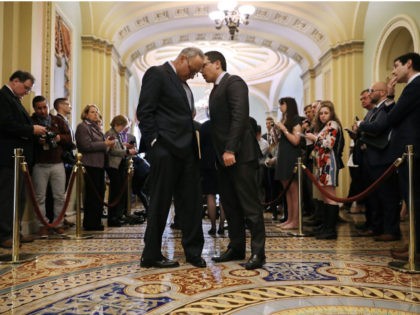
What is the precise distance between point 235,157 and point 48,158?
252 centimetres

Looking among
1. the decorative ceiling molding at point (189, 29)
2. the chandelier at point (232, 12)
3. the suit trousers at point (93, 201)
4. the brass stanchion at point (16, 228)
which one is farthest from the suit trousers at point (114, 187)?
the decorative ceiling molding at point (189, 29)

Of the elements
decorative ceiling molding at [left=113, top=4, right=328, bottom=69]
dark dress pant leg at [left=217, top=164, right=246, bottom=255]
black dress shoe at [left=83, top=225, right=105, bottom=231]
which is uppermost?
decorative ceiling molding at [left=113, top=4, right=328, bottom=69]

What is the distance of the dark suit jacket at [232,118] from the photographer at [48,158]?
218 centimetres

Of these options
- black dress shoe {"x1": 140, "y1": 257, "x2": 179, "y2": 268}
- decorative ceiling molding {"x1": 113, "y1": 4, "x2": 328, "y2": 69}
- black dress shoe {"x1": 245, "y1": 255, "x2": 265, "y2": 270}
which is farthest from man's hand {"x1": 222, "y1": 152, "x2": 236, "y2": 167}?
decorative ceiling molding {"x1": 113, "y1": 4, "x2": 328, "y2": 69}

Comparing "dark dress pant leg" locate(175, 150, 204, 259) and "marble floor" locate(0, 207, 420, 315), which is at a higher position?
"dark dress pant leg" locate(175, 150, 204, 259)

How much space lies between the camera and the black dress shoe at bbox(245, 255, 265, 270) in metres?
3.07

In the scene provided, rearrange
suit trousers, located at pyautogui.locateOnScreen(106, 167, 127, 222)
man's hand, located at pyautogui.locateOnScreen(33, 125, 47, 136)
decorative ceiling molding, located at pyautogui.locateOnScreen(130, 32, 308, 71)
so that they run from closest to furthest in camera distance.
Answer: man's hand, located at pyautogui.locateOnScreen(33, 125, 47, 136) → suit trousers, located at pyautogui.locateOnScreen(106, 167, 127, 222) → decorative ceiling molding, located at pyautogui.locateOnScreen(130, 32, 308, 71)

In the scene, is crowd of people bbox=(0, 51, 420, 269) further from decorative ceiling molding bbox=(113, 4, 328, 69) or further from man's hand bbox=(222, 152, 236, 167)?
decorative ceiling molding bbox=(113, 4, 328, 69)

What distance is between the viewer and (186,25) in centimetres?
1180

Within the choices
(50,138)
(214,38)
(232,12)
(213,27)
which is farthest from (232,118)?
(214,38)

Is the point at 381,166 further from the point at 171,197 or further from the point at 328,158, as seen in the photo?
the point at 171,197

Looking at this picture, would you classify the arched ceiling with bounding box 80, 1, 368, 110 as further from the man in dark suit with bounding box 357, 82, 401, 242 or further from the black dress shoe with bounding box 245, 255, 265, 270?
the black dress shoe with bounding box 245, 255, 265, 270

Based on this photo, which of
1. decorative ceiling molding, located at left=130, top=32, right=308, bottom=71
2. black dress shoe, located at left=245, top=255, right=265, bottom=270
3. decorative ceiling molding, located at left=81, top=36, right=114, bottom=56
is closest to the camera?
black dress shoe, located at left=245, top=255, right=265, bottom=270

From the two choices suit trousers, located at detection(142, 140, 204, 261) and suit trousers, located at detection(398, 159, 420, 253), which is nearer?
suit trousers, located at detection(142, 140, 204, 261)
